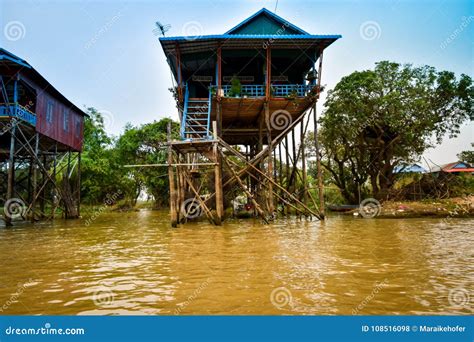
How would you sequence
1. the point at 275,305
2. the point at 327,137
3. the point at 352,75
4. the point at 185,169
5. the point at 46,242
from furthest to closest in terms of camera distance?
the point at 327,137, the point at 352,75, the point at 185,169, the point at 46,242, the point at 275,305

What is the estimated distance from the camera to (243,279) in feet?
13.6

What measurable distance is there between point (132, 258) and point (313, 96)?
1089cm

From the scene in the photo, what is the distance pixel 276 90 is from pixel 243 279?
11.3 m

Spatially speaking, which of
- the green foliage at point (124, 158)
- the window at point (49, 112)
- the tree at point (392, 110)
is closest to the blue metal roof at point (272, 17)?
the tree at point (392, 110)

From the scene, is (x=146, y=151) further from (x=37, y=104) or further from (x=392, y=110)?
(x=392, y=110)

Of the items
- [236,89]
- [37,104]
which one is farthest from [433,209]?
[37,104]

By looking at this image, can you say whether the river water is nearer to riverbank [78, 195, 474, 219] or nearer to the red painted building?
the red painted building

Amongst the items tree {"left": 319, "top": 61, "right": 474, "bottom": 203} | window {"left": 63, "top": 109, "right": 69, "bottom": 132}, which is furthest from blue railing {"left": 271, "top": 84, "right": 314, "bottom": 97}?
window {"left": 63, "top": 109, "right": 69, "bottom": 132}

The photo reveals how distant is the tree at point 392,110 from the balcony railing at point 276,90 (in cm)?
709

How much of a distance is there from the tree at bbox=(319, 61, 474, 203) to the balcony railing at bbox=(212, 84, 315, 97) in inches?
279

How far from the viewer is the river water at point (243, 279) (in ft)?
10.5

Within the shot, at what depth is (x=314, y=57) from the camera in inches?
578

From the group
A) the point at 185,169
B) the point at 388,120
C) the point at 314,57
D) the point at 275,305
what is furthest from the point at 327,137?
the point at 275,305

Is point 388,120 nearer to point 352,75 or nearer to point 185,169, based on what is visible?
point 352,75
